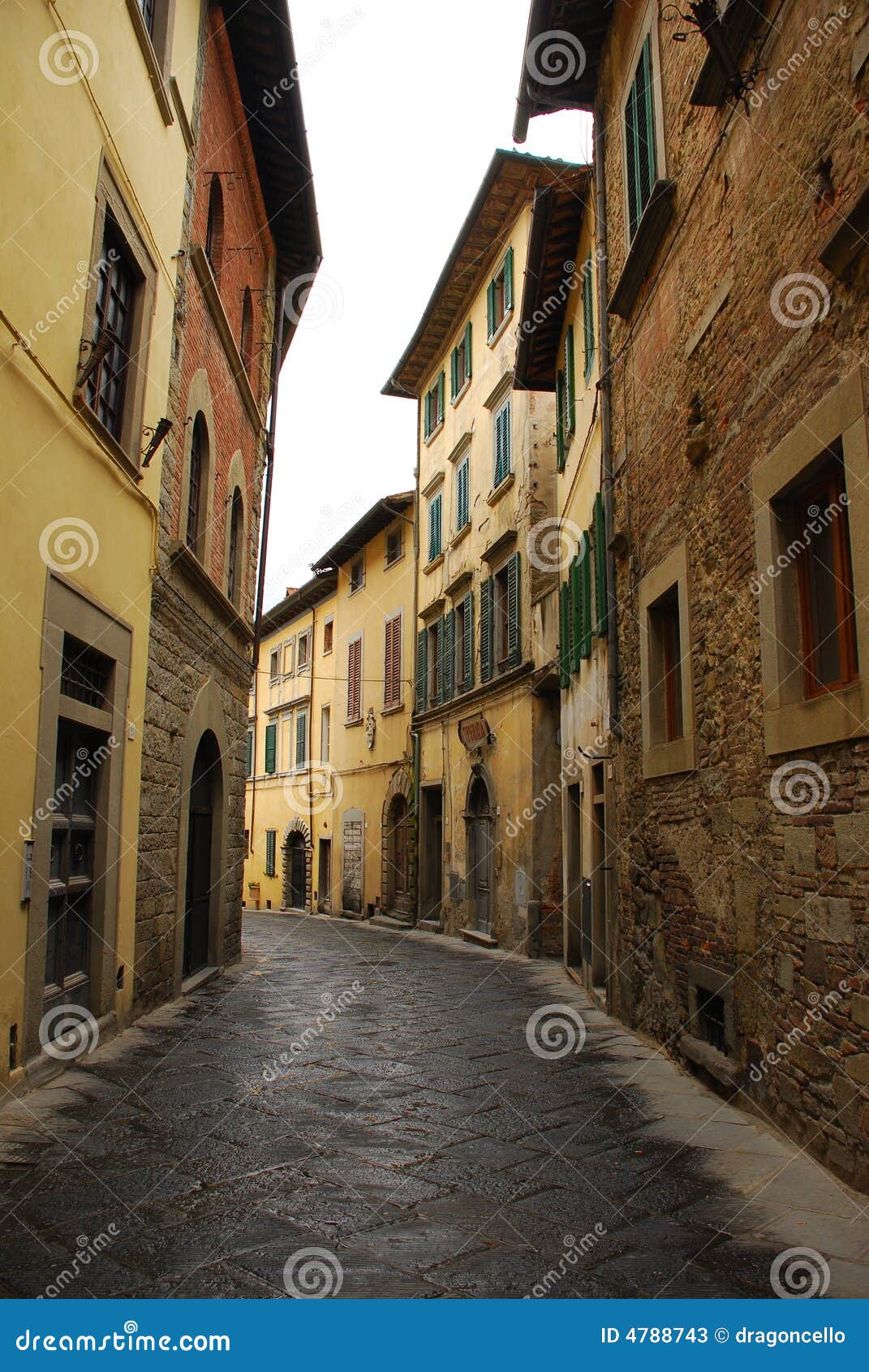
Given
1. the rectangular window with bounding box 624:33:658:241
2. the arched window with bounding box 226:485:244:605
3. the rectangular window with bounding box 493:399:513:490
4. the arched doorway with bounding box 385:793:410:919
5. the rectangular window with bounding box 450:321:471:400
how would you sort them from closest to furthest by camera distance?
the rectangular window with bounding box 624:33:658:241 → the arched window with bounding box 226:485:244:605 → the rectangular window with bounding box 493:399:513:490 → the rectangular window with bounding box 450:321:471:400 → the arched doorway with bounding box 385:793:410:919

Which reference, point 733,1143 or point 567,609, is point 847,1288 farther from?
point 567,609

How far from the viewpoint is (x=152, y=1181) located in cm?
405

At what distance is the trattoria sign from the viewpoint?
A: 15922mm

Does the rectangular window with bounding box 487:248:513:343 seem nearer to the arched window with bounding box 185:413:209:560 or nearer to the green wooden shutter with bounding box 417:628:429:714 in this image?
the green wooden shutter with bounding box 417:628:429:714

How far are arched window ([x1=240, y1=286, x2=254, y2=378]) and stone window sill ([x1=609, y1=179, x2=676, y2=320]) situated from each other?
5.16 metres

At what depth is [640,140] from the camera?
7.96m

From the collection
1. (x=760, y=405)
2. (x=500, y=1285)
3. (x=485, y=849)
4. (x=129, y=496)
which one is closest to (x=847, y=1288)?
(x=500, y=1285)

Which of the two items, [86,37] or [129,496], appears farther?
[129,496]

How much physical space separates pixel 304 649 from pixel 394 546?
734cm

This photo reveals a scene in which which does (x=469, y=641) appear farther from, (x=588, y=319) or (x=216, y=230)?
(x=216, y=230)

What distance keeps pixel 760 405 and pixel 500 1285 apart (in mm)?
4003

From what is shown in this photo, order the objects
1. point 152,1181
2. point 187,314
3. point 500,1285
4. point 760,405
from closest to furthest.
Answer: point 500,1285 < point 152,1181 < point 760,405 < point 187,314

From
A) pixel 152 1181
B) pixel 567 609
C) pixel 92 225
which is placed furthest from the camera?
pixel 567 609

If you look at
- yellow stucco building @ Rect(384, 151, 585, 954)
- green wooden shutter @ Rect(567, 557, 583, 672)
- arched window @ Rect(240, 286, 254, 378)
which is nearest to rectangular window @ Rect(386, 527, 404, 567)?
yellow stucco building @ Rect(384, 151, 585, 954)
